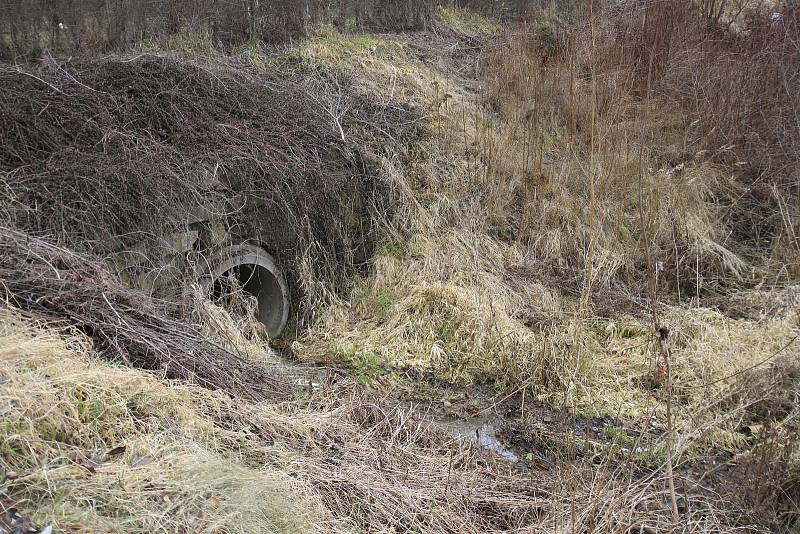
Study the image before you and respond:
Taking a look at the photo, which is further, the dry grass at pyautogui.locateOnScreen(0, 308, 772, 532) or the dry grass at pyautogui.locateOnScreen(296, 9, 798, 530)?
the dry grass at pyautogui.locateOnScreen(296, 9, 798, 530)

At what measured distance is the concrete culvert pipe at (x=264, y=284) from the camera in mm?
6309

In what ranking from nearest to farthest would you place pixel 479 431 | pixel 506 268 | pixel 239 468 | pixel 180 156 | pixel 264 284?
pixel 239 468 < pixel 479 431 < pixel 180 156 < pixel 264 284 < pixel 506 268

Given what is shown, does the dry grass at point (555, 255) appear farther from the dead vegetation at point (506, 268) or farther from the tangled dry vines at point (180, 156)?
the tangled dry vines at point (180, 156)

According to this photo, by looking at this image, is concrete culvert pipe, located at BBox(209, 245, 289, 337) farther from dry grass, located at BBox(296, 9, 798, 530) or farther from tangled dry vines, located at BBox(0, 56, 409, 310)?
dry grass, located at BBox(296, 9, 798, 530)

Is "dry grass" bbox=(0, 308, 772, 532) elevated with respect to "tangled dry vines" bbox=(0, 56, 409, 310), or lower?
lower

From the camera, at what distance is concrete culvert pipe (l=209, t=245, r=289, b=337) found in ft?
20.7

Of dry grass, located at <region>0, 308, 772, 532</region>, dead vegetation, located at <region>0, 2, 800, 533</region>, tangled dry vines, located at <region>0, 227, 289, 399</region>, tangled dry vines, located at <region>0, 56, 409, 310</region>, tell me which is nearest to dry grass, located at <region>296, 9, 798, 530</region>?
dead vegetation, located at <region>0, 2, 800, 533</region>

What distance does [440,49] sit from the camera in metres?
10.8

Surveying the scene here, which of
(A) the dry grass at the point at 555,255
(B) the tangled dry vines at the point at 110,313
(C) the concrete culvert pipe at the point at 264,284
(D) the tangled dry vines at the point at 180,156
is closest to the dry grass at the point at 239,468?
(B) the tangled dry vines at the point at 110,313

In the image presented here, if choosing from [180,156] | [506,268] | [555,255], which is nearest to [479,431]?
[506,268]

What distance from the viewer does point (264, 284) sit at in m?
6.88

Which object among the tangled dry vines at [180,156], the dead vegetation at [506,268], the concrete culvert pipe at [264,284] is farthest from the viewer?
the concrete culvert pipe at [264,284]

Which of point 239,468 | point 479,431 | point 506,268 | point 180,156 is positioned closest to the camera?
point 239,468

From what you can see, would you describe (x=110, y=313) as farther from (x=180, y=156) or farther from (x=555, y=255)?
(x=555, y=255)
